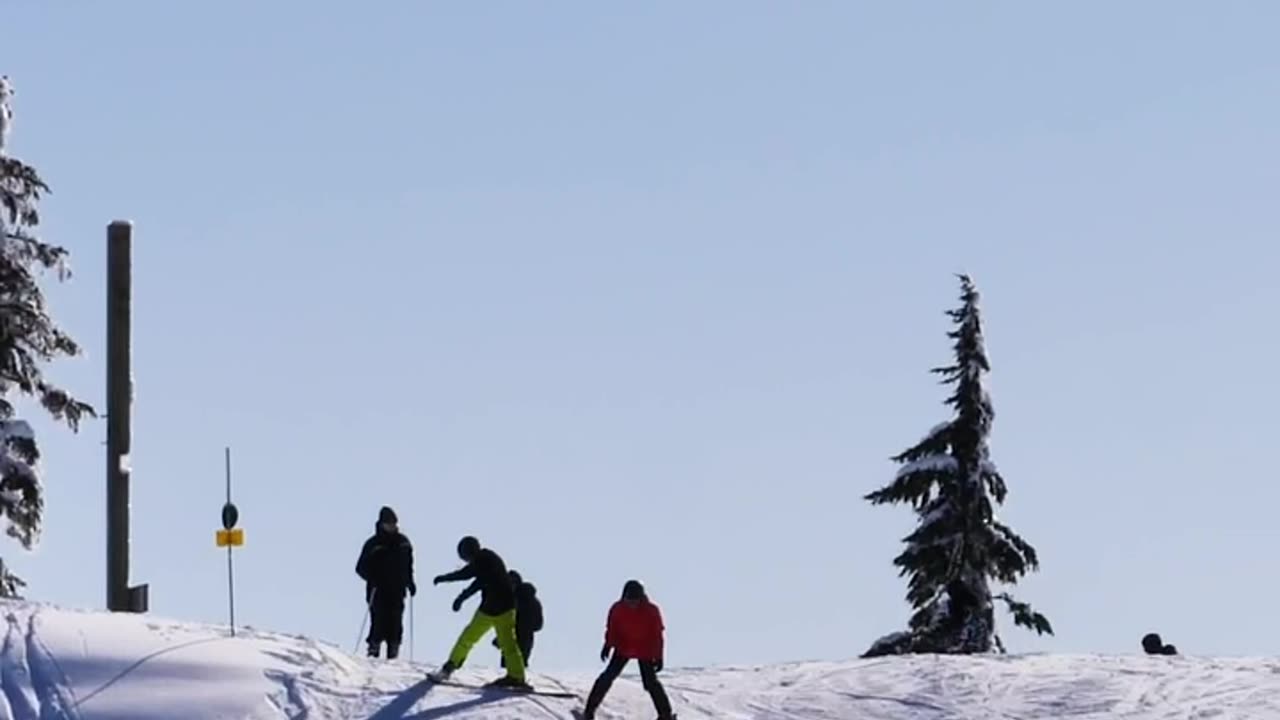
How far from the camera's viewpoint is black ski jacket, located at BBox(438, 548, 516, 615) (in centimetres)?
2838

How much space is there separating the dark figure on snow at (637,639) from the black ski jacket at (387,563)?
401cm

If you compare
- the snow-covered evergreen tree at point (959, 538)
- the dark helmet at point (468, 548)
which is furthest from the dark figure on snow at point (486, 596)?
the snow-covered evergreen tree at point (959, 538)

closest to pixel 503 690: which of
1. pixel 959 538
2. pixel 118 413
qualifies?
pixel 118 413

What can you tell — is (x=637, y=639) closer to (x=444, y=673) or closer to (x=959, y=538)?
(x=444, y=673)

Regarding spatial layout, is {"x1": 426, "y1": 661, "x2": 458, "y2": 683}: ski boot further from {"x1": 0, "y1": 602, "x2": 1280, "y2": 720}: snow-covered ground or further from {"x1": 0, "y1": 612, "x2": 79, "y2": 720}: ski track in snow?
{"x1": 0, "y1": 612, "x2": 79, "y2": 720}: ski track in snow

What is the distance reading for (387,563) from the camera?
31.6 metres

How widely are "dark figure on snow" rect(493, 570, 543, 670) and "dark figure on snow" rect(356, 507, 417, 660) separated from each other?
1332mm

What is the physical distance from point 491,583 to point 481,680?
1858 mm

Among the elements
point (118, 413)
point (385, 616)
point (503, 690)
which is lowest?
point (503, 690)

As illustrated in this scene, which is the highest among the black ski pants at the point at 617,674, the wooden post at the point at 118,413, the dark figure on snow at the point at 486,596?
the wooden post at the point at 118,413

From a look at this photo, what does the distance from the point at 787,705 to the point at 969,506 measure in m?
13.4

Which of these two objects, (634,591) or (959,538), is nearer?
(634,591)

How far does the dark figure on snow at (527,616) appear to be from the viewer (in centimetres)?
3262

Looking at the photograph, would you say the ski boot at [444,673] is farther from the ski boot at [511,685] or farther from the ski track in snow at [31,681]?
the ski track in snow at [31,681]
